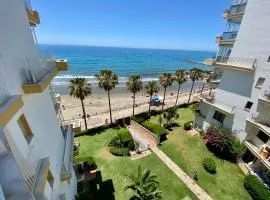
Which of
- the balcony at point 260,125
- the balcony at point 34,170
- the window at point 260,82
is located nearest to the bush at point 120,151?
the balcony at point 260,125

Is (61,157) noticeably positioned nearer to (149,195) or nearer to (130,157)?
(149,195)

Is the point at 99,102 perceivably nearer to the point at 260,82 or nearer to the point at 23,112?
the point at 260,82

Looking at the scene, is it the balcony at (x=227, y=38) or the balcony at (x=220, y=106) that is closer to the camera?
the balcony at (x=227, y=38)

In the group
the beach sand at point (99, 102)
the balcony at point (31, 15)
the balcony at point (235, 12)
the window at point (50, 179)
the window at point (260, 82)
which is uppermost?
the balcony at point (235, 12)

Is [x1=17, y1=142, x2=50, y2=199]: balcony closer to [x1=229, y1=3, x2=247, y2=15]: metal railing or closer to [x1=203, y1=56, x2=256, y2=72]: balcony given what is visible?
[x1=203, y1=56, x2=256, y2=72]: balcony

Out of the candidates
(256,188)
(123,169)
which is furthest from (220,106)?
(123,169)

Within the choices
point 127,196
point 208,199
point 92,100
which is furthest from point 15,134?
point 92,100

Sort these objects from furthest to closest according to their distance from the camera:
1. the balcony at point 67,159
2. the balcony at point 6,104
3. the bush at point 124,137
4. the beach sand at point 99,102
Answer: the beach sand at point 99,102, the bush at point 124,137, the balcony at point 67,159, the balcony at point 6,104

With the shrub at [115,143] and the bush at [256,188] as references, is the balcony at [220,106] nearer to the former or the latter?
the bush at [256,188]
